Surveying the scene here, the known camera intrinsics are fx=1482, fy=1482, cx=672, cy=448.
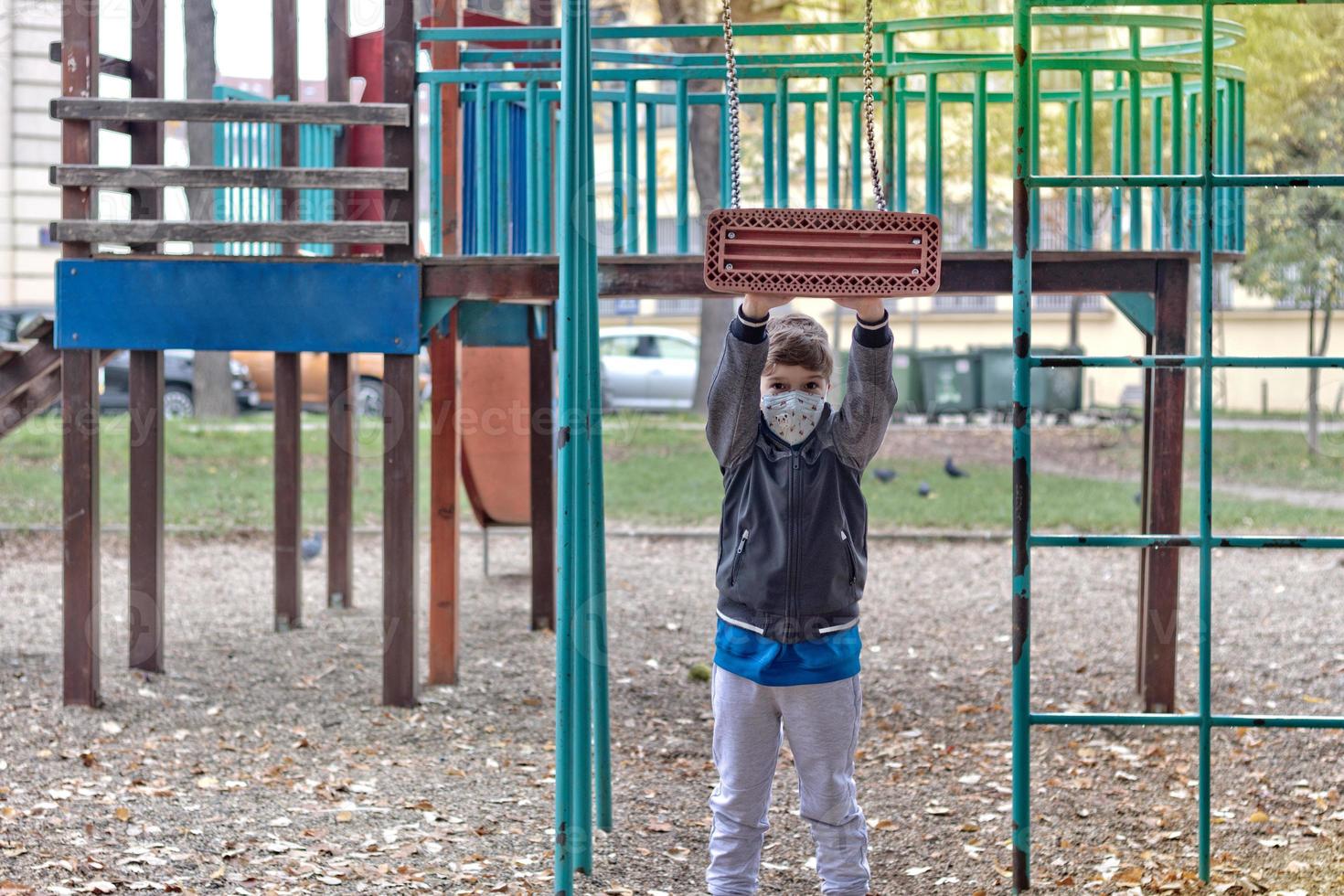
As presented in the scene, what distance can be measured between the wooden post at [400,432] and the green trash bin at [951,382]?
17.0m

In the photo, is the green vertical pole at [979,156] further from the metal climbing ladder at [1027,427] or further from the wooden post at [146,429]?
the wooden post at [146,429]

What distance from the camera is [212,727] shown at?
20.1 feet

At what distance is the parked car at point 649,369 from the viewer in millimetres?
23281

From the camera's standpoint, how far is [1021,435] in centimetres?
394

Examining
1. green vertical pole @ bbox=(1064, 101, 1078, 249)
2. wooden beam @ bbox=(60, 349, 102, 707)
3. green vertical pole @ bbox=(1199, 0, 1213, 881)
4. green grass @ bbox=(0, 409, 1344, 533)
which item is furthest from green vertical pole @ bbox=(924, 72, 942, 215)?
green grass @ bbox=(0, 409, 1344, 533)

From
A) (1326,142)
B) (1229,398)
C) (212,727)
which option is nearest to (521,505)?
(212,727)

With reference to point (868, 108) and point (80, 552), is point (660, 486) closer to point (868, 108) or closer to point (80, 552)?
point (80, 552)

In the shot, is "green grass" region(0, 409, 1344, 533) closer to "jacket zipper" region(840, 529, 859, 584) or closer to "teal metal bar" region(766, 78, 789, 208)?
"teal metal bar" region(766, 78, 789, 208)

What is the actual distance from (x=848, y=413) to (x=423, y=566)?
8106 millimetres

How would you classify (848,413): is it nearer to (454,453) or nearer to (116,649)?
(454,453)

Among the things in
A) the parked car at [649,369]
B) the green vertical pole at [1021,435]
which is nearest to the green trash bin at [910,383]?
the parked car at [649,369]

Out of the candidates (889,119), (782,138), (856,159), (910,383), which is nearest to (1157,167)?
(889,119)

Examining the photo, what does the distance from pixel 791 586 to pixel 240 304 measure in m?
3.66

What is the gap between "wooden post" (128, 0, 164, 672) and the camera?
6523 mm
